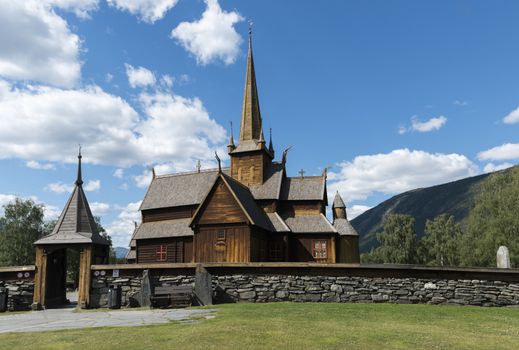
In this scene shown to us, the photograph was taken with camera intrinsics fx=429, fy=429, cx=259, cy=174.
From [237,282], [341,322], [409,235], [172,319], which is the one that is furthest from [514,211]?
[172,319]

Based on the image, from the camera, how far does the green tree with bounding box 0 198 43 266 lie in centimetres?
5884

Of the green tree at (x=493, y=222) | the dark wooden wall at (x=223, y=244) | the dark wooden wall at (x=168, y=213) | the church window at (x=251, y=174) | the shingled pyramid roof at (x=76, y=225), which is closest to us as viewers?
the shingled pyramid roof at (x=76, y=225)

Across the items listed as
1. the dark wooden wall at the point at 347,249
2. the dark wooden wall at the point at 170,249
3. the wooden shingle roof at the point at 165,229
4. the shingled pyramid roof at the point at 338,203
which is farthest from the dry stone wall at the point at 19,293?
the shingled pyramid roof at the point at 338,203

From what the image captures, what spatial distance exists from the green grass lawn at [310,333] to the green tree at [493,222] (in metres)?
30.0

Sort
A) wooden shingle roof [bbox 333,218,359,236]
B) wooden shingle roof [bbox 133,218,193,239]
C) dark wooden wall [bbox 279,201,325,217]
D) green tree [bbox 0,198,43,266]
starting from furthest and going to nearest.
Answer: green tree [bbox 0,198,43,266], wooden shingle roof [bbox 133,218,193,239], dark wooden wall [bbox 279,201,325,217], wooden shingle roof [bbox 333,218,359,236]

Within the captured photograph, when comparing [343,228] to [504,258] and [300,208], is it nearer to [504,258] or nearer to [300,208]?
[300,208]

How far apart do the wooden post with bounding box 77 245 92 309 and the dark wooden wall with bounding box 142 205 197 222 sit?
44.5 feet

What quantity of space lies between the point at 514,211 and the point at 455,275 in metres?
28.0

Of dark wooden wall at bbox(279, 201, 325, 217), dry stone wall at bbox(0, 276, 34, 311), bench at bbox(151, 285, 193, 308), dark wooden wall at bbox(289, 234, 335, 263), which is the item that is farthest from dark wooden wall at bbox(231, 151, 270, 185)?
dry stone wall at bbox(0, 276, 34, 311)

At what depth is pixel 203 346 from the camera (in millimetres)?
9758

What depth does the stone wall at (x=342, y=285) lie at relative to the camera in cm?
1894

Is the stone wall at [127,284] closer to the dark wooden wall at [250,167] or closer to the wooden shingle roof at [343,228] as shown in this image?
the wooden shingle roof at [343,228]

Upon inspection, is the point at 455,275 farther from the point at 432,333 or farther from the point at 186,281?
the point at 186,281

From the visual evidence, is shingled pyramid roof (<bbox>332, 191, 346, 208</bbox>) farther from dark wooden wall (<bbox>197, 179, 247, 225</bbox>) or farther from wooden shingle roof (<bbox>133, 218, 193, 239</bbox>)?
wooden shingle roof (<bbox>133, 218, 193, 239</bbox>)
